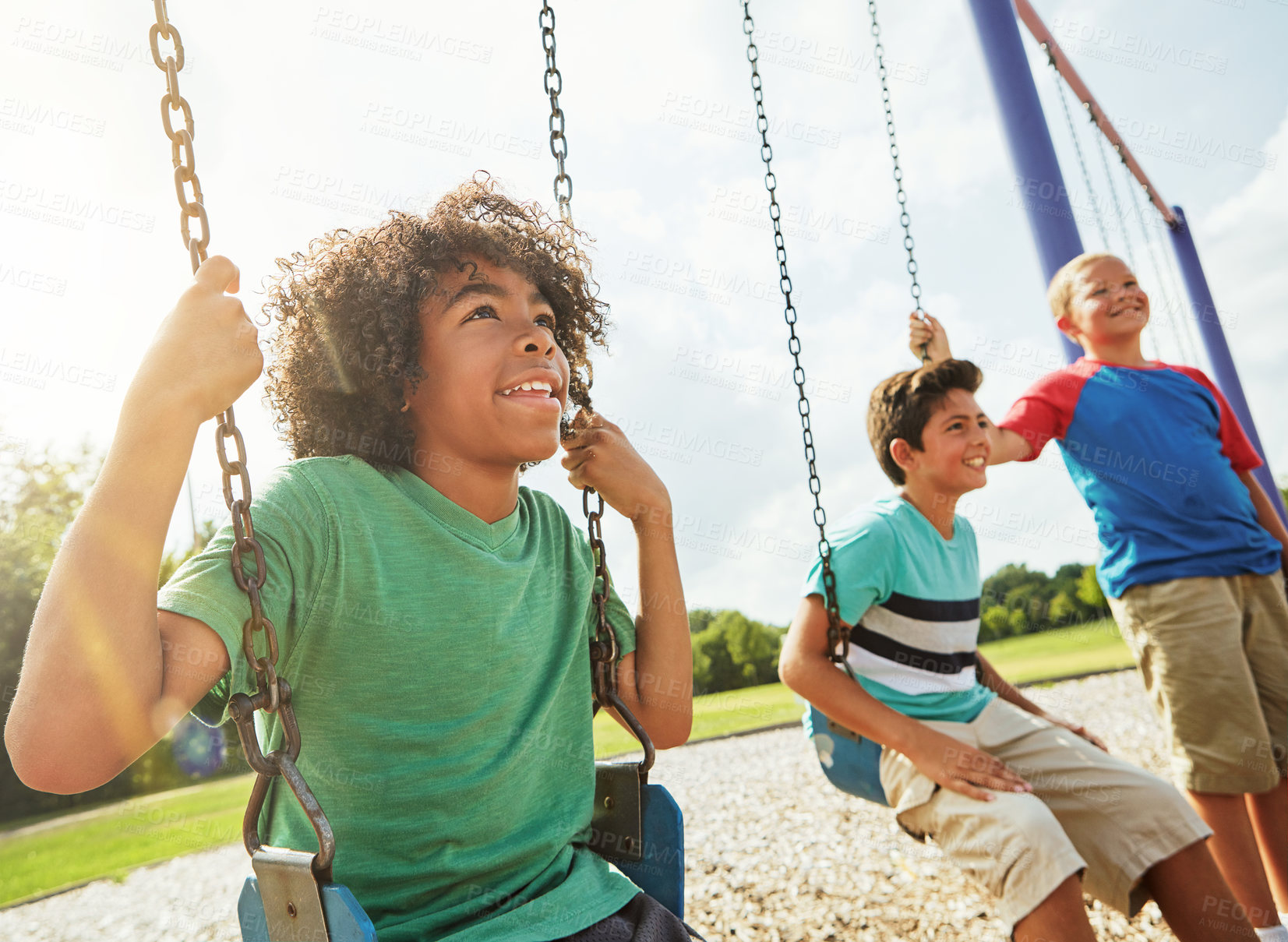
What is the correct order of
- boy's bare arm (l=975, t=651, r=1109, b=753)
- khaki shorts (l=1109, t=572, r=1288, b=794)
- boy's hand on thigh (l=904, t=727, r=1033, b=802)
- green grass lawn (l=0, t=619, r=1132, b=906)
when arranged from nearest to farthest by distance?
1. boy's hand on thigh (l=904, t=727, r=1033, b=802)
2. khaki shorts (l=1109, t=572, r=1288, b=794)
3. boy's bare arm (l=975, t=651, r=1109, b=753)
4. green grass lawn (l=0, t=619, r=1132, b=906)

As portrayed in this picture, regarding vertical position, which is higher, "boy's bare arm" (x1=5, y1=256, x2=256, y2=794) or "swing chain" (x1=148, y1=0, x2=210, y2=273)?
"swing chain" (x1=148, y1=0, x2=210, y2=273)

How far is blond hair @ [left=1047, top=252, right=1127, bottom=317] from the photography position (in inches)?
129

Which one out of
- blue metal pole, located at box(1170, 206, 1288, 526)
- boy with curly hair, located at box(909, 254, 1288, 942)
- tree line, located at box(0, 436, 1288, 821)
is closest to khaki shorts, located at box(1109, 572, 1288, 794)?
boy with curly hair, located at box(909, 254, 1288, 942)

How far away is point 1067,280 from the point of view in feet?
11.0

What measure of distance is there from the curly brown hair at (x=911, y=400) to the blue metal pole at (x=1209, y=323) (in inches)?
234

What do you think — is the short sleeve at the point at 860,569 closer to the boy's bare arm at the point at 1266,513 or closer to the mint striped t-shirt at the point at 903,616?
the mint striped t-shirt at the point at 903,616

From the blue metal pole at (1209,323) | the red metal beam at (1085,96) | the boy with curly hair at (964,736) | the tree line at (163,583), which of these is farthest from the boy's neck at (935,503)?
the tree line at (163,583)

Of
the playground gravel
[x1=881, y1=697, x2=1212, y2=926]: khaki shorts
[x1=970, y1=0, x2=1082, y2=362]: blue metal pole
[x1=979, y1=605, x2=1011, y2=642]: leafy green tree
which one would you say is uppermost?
[x1=970, y1=0, x2=1082, y2=362]: blue metal pole

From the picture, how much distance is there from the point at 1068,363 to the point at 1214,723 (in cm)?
139

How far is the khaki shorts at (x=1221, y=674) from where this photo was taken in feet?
8.71

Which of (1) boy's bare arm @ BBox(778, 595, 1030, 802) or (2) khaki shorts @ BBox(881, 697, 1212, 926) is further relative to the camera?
(1) boy's bare arm @ BBox(778, 595, 1030, 802)

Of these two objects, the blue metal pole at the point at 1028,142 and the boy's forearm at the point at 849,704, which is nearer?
the boy's forearm at the point at 849,704

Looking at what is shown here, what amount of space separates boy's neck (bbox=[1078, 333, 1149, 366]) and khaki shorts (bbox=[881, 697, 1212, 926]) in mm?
1419

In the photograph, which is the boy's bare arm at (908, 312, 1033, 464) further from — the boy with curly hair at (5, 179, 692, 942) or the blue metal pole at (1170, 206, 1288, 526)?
the blue metal pole at (1170, 206, 1288, 526)
